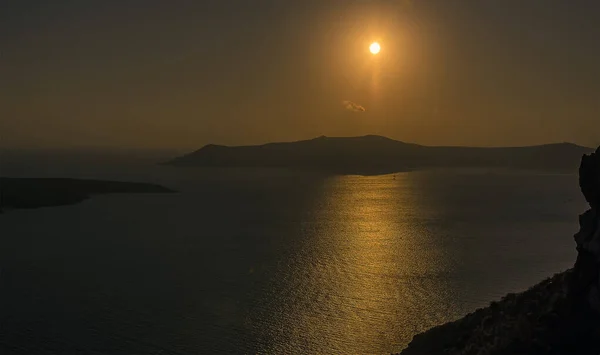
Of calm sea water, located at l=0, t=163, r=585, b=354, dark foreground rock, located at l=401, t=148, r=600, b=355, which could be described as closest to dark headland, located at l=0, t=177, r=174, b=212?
calm sea water, located at l=0, t=163, r=585, b=354

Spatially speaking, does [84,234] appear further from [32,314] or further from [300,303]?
[300,303]

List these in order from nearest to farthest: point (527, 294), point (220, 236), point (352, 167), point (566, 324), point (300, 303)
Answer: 1. point (566, 324)
2. point (527, 294)
3. point (300, 303)
4. point (220, 236)
5. point (352, 167)

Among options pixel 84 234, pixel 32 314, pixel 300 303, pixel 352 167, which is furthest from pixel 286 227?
pixel 352 167

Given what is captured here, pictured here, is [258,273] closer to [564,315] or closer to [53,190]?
[564,315]

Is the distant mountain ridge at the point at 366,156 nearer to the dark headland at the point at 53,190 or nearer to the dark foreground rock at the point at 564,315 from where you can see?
the dark headland at the point at 53,190

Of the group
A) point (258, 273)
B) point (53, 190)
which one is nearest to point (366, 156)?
point (53, 190)

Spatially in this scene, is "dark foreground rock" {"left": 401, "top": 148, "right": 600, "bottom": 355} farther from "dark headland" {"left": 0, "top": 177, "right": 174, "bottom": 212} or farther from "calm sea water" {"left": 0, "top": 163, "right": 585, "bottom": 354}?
"dark headland" {"left": 0, "top": 177, "right": 174, "bottom": 212}
